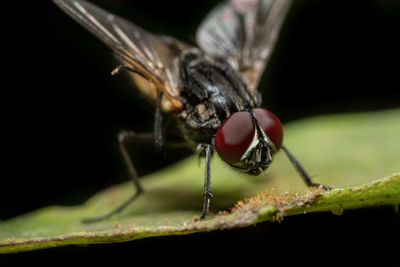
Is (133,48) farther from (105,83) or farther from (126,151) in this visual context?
(105,83)

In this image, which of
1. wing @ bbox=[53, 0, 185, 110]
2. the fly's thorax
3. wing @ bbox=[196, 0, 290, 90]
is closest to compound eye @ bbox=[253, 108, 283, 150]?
the fly's thorax

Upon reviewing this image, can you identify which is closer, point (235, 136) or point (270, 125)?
point (235, 136)

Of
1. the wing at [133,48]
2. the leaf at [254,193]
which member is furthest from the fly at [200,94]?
the leaf at [254,193]

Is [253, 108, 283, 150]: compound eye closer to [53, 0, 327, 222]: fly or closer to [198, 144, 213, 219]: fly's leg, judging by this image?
[53, 0, 327, 222]: fly

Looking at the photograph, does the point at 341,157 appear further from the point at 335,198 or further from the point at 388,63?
the point at 388,63

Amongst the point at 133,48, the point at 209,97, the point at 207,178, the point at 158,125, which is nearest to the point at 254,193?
the point at 207,178

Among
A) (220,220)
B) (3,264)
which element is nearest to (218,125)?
(220,220)
